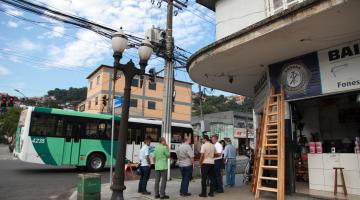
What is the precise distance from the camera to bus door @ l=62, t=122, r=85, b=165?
1507 cm

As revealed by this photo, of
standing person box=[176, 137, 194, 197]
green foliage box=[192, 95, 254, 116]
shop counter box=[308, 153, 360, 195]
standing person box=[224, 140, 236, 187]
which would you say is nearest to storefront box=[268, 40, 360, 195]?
shop counter box=[308, 153, 360, 195]

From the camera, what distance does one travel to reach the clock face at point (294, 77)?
28.3 feet

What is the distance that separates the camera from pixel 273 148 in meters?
8.89

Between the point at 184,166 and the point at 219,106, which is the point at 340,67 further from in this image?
the point at 219,106

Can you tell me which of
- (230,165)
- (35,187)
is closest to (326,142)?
(230,165)

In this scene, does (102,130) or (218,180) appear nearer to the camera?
(218,180)

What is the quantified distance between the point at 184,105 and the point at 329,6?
142 feet

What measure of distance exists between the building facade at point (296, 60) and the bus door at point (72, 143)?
724 centimetres

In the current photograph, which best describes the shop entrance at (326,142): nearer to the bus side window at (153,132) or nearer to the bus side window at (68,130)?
the bus side window at (153,132)

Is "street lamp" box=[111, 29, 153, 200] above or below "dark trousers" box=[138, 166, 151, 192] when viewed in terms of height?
above

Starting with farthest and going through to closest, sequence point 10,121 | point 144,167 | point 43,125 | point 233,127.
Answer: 1. point 10,121
2. point 233,127
3. point 43,125
4. point 144,167

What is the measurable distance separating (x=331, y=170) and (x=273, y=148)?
166 cm

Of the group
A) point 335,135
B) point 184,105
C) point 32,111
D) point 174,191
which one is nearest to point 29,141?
point 32,111

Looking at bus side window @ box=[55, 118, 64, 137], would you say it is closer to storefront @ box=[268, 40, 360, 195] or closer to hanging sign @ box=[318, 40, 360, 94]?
storefront @ box=[268, 40, 360, 195]
